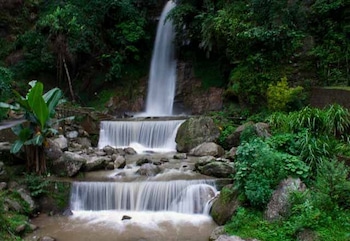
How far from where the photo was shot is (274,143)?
7.36 m

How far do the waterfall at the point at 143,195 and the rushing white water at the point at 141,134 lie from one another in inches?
163

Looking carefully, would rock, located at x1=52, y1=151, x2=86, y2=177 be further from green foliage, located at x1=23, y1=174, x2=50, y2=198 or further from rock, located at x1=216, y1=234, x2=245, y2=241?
rock, located at x1=216, y1=234, x2=245, y2=241

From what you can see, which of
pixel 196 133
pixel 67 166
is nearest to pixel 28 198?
pixel 67 166

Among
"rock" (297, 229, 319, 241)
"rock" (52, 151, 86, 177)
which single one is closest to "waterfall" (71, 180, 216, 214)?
"rock" (52, 151, 86, 177)

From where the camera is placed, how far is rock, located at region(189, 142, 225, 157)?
33.8 ft

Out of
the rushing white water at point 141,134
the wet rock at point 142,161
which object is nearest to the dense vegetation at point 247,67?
the rushing white water at point 141,134

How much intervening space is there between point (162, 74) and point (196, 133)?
Result: 6711 millimetres

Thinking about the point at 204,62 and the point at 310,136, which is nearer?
the point at 310,136

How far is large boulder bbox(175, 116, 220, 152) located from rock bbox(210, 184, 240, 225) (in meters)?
4.25

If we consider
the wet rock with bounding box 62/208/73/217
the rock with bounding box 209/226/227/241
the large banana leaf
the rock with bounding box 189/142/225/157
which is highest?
the large banana leaf

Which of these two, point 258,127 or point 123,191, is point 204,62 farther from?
point 123,191

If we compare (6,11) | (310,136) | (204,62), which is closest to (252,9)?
(204,62)

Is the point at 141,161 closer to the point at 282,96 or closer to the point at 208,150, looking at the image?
the point at 208,150

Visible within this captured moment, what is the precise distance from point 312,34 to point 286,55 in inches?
48.7
